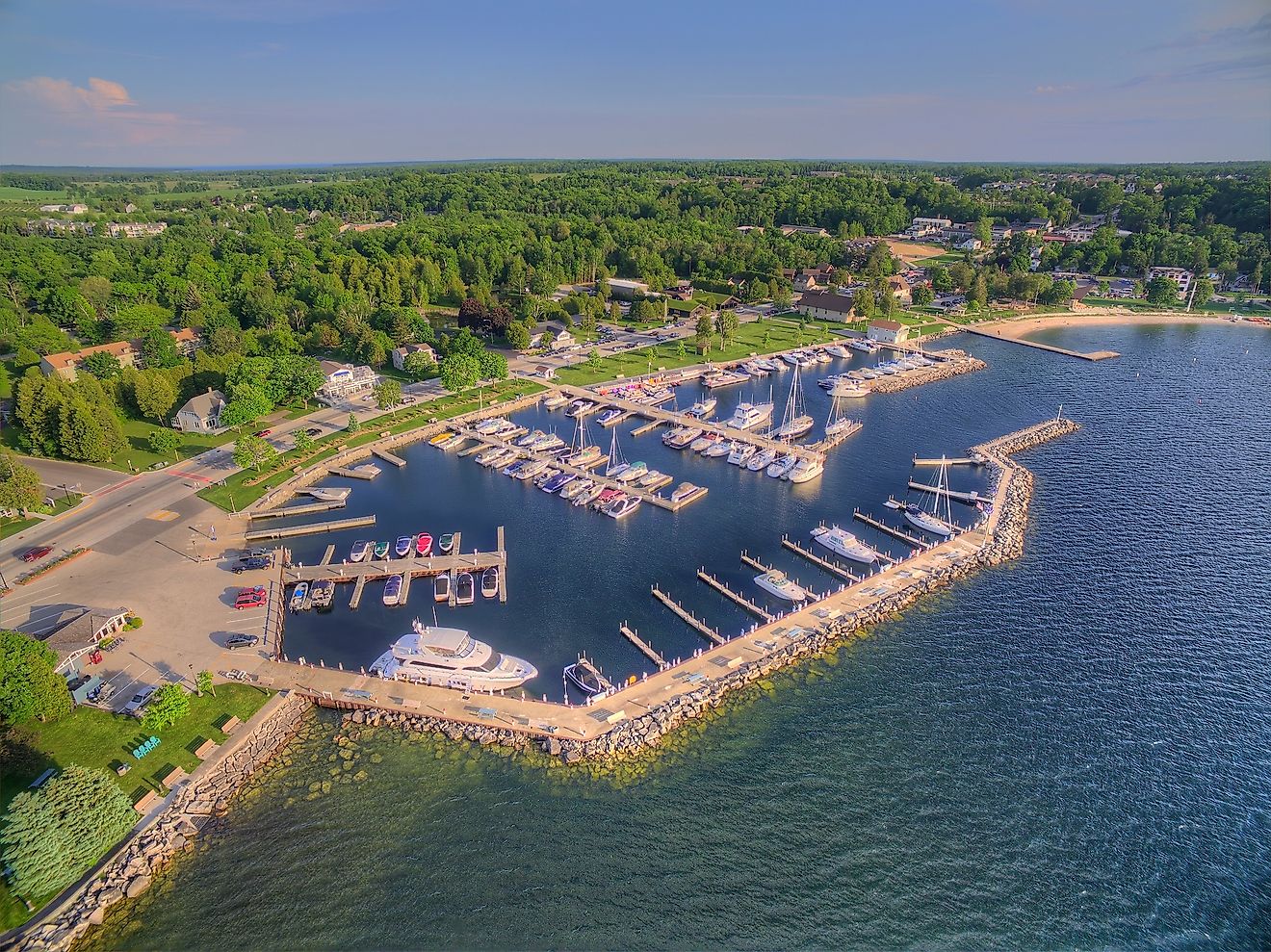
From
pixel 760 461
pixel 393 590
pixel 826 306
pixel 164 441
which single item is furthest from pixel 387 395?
pixel 826 306

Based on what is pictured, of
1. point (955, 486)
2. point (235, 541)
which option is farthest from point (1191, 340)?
point (235, 541)

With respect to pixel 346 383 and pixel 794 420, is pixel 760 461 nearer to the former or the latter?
pixel 794 420

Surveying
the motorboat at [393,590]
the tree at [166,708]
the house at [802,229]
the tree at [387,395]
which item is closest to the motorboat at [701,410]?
the tree at [387,395]

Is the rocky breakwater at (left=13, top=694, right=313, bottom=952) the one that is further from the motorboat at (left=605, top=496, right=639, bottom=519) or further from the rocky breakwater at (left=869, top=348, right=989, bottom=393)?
the rocky breakwater at (left=869, top=348, right=989, bottom=393)

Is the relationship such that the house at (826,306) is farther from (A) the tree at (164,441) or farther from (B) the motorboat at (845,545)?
(A) the tree at (164,441)

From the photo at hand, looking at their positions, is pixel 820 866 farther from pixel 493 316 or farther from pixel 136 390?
pixel 493 316

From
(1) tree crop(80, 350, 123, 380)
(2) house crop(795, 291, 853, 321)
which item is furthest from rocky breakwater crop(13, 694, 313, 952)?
(2) house crop(795, 291, 853, 321)
